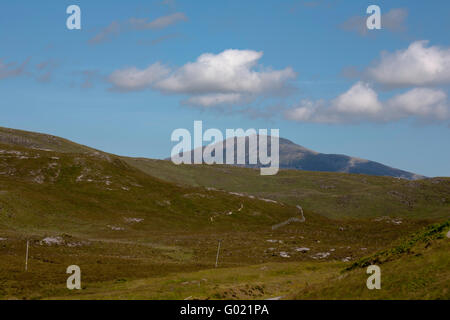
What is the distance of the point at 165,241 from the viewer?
111 metres

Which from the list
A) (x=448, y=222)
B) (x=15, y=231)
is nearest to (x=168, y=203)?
(x=15, y=231)

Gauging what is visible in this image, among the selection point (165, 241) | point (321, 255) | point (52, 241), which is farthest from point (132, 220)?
point (321, 255)

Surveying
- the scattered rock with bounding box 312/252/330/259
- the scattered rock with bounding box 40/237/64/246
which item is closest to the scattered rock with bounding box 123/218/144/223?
the scattered rock with bounding box 40/237/64/246

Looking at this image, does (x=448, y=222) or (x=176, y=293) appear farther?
(x=176, y=293)

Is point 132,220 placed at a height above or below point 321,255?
above

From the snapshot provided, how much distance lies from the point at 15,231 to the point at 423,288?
9511cm

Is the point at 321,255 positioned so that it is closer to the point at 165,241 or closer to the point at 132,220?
the point at 165,241

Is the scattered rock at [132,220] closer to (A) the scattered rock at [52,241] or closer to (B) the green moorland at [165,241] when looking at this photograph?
(B) the green moorland at [165,241]

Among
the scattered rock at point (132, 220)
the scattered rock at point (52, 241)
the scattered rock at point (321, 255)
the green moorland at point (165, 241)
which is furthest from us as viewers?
the scattered rock at point (132, 220)

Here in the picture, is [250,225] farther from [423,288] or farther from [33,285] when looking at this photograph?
[423,288]

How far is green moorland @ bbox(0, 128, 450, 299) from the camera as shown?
43844 millimetres

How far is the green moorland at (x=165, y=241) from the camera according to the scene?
43.8 meters

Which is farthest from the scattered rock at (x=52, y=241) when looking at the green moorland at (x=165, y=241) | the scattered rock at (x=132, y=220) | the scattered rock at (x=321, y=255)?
the scattered rock at (x=321, y=255)

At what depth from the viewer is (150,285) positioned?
50.6 m
